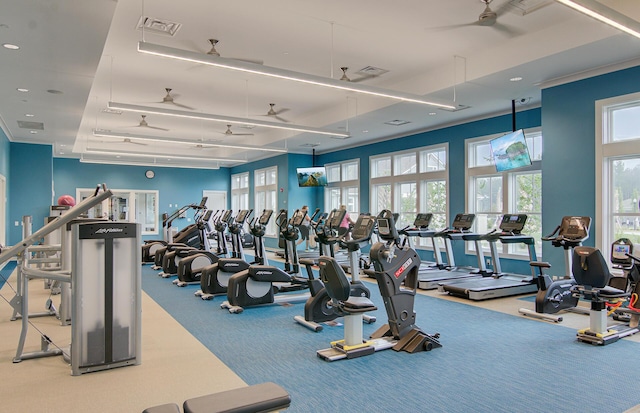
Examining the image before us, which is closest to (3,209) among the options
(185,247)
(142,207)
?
(185,247)

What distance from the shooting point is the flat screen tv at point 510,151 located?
7848mm

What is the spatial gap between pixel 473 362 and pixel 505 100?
5.74 m

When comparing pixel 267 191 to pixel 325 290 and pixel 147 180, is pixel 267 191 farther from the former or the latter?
pixel 325 290

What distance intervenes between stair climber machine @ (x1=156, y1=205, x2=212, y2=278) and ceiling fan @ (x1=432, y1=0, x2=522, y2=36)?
630cm

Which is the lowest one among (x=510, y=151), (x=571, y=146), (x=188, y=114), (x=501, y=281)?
(x=501, y=281)

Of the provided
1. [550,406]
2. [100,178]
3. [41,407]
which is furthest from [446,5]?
[100,178]

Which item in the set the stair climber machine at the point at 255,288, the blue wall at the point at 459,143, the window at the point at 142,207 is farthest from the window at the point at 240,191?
the stair climber machine at the point at 255,288

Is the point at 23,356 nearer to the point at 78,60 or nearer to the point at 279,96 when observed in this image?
the point at 78,60

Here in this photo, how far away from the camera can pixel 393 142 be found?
11.7 meters

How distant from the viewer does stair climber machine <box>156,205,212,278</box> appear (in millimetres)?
8812

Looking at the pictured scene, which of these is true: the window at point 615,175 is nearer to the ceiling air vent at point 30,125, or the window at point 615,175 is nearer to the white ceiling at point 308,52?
the white ceiling at point 308,52

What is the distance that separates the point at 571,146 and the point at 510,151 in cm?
149

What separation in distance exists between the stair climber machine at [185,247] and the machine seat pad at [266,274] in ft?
9.88

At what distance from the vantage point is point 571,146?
6.63 m
